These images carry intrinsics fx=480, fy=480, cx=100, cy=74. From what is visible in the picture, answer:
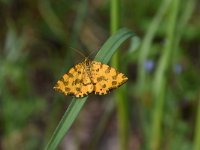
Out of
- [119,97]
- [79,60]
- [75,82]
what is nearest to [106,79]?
[75,82]

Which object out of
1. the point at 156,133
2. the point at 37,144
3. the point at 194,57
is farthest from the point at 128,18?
the point at 156,133

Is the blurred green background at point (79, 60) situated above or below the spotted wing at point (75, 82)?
above

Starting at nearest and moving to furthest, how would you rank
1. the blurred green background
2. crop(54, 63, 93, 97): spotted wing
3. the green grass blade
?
the green grass blade, crop(54, 63, 93, 97): spotted wing, the blurred green background

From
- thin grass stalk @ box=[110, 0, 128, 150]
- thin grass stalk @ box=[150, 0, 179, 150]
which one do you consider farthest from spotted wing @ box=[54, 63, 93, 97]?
thin grass stalk @ box=[150, 0, 179, 150]

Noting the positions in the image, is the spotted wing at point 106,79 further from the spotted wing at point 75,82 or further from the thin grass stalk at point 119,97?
the thin grass stalk at point 119,97

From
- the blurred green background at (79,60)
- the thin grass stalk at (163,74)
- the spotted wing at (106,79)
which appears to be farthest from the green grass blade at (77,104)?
the blurred green background at (79,60)

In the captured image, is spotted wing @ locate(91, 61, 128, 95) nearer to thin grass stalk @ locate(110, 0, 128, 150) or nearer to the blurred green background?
thin grass stalk @ locate(110, 0, 128, 150)
